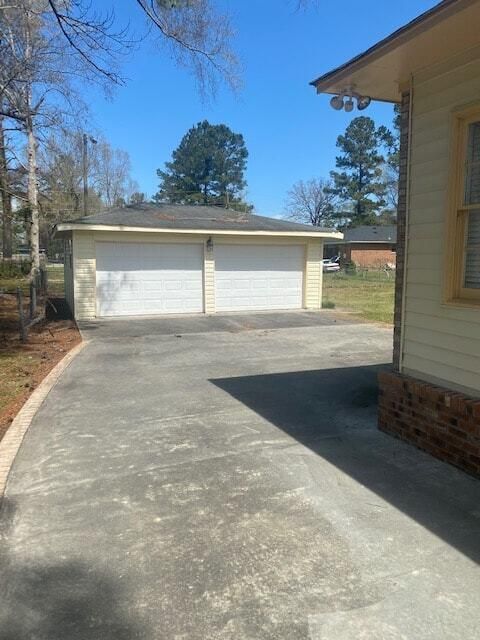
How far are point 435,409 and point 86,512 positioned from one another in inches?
111

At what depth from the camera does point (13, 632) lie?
2336 millimetres

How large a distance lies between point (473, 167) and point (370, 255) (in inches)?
1826

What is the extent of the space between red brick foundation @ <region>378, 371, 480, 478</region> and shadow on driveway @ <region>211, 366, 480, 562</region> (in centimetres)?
10

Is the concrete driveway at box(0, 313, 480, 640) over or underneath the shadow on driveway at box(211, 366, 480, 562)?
underneath

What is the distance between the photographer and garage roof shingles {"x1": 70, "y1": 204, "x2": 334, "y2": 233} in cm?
1466

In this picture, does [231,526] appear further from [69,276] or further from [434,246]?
[69,276]

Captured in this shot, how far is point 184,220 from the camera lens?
16031mm

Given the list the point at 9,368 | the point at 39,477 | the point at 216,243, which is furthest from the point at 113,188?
the point at 39,477

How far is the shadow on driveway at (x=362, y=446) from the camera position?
11.0 ft

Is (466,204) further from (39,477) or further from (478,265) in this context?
(39,477)

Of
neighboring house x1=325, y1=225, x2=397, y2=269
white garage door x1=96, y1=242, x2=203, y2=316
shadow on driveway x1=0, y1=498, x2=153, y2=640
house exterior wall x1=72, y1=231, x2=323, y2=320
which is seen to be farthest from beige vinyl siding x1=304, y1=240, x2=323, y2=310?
neighboring house x1=325, y1=225, x2=397, y2=269

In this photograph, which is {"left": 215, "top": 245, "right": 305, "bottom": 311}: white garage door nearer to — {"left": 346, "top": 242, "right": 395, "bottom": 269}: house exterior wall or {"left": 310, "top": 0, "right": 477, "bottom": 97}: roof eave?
{"left": 310, "top": 0, "right": 477, "bottom": 97}: roof eave

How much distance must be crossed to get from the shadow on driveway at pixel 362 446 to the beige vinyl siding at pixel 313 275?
9401mm

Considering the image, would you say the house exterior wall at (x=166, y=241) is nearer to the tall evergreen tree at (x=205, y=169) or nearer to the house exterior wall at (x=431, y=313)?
the house exterior wall at (x=431, y=313)
